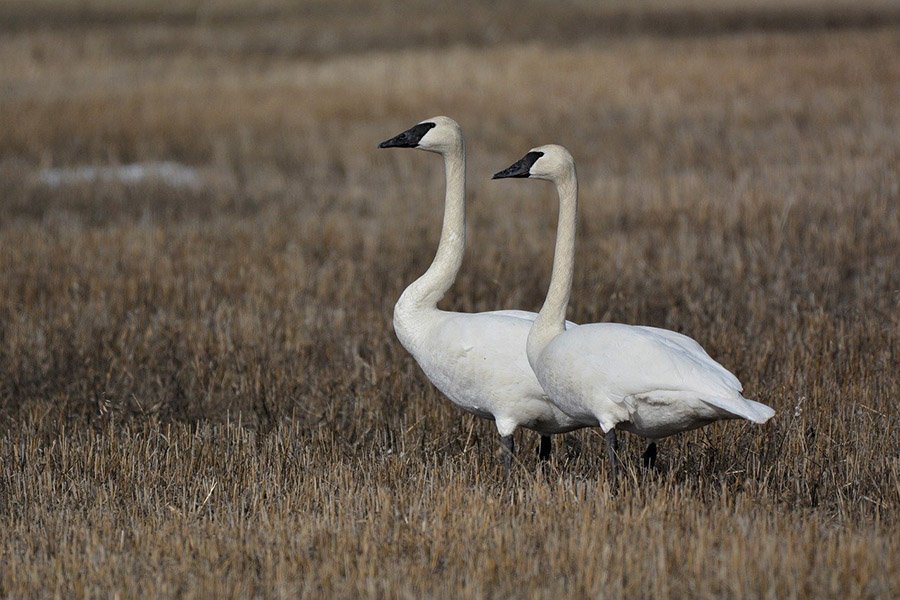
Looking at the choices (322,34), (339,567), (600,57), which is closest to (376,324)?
(339,567)

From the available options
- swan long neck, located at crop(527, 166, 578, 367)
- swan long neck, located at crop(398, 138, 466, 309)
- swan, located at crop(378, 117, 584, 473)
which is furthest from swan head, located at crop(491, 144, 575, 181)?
swan, located at crop(378, 117, 584, 473)

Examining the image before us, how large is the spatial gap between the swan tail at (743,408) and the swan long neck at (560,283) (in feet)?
2.93

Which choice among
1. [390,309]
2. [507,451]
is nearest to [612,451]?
[507,451]

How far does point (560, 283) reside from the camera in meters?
5.59

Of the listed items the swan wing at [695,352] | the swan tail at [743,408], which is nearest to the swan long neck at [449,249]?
the swan wing at [695,352]

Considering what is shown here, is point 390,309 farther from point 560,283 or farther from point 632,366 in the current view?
point 632,366

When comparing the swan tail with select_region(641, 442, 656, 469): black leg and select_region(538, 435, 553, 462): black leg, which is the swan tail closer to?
select_region(641, 442, 656, 469): black leg

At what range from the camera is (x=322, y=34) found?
96.4ft

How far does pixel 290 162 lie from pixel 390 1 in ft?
73.5

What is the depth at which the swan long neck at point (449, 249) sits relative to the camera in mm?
5910

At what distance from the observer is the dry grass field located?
456 centimetres

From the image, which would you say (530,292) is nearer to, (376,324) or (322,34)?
(376,324)

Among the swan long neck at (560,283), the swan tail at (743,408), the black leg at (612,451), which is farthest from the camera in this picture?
the swan long neck at (560,283)

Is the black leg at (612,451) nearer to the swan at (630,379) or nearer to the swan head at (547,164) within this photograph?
the swan at (630,379)
